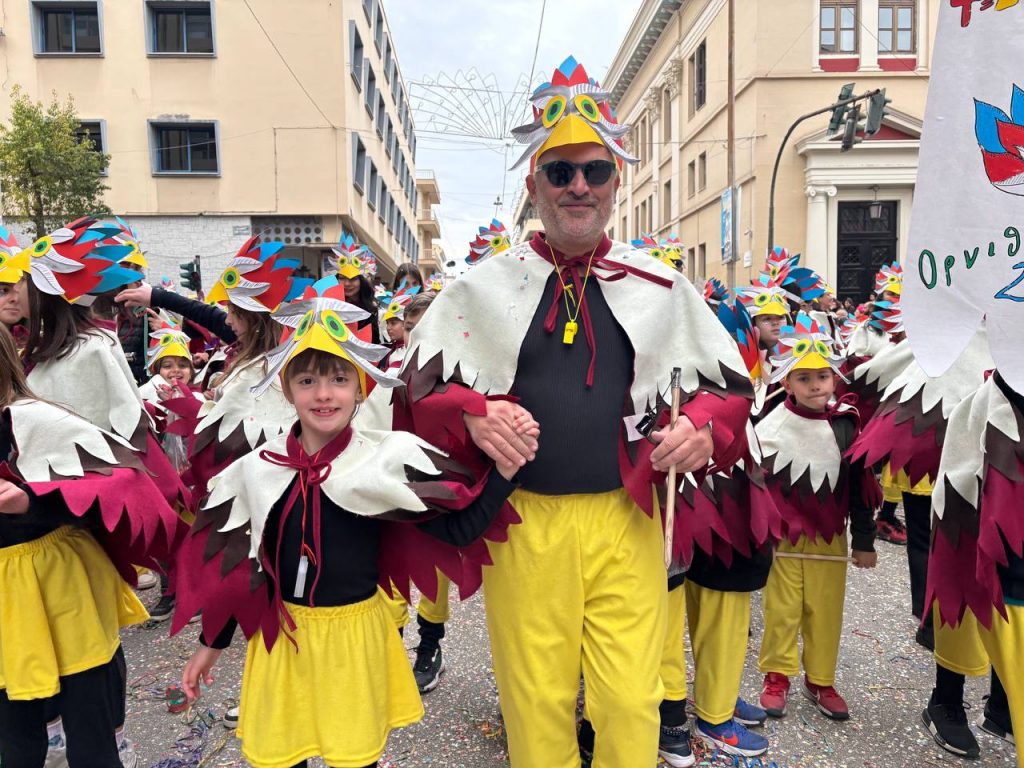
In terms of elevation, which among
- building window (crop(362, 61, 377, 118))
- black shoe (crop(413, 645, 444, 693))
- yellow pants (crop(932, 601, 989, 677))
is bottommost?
black shoe (crop(413, 645, 444, 693))

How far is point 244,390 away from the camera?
327cm

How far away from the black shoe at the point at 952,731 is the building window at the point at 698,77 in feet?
87.5

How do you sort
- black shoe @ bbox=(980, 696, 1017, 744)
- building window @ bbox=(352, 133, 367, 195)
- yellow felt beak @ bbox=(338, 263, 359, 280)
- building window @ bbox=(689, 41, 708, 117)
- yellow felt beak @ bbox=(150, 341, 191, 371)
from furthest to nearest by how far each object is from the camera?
1. building window @ bbox=(689, 41, 708, 117)
2. building window @ bbox=(352, 133, 367, 195)
3. yellow felt beak @ bbox=(338, 263, 359, 280)
4. yellow felt beak @ bbox=(150, 341, 191, 371)
5. black shoe @ bbox=(980, 696, 1017, 744)

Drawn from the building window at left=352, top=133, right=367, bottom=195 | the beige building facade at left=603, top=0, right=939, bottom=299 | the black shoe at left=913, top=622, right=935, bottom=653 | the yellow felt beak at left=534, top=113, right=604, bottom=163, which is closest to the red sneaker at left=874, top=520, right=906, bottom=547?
the black shoe at left=913, top=622, right=935, bottom=653

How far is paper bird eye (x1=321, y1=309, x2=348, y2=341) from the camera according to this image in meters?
2.25

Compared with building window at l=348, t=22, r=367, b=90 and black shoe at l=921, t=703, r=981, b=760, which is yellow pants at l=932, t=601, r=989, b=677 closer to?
black shoe at l=921, t=703, r=981, b=760

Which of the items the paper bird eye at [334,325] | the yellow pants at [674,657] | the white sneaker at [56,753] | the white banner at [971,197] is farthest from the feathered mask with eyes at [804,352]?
the white sneaker at [56,753]

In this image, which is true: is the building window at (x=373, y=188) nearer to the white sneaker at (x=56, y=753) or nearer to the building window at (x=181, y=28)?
the building window at (x=181, y=28)

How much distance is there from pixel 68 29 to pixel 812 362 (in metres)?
21.3

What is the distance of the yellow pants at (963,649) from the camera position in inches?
122

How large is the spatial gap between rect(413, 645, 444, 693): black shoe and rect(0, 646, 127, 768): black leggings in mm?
1448

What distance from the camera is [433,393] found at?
229cm

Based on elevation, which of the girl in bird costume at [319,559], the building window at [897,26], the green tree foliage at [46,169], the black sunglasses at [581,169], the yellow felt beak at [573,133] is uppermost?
the building window at [897,26]

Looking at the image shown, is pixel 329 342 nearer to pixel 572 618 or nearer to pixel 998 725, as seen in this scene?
pixel 572 618
